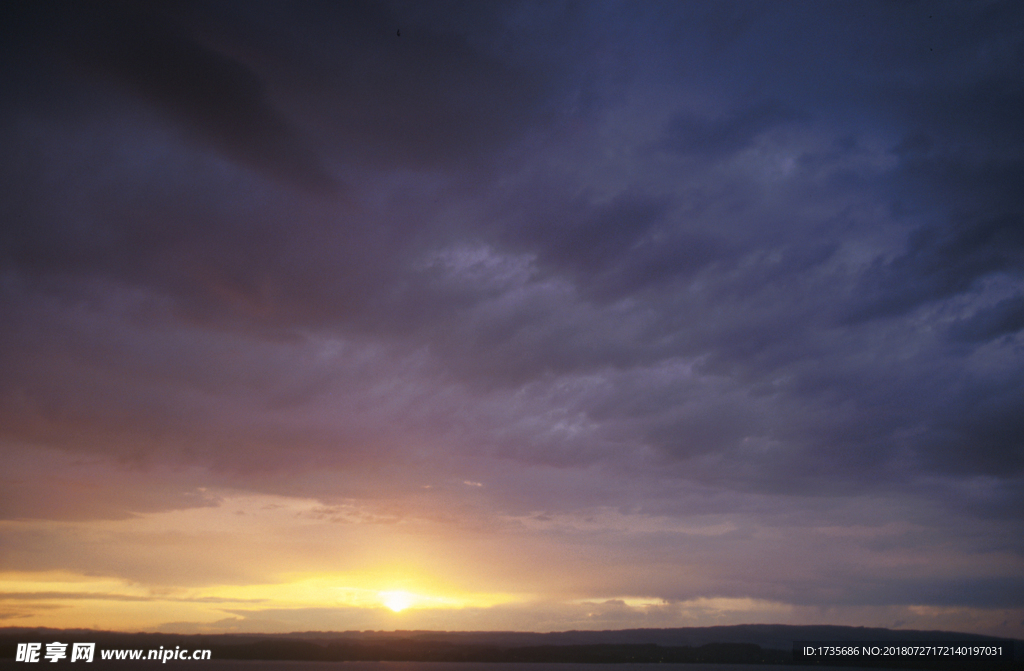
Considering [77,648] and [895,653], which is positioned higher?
[77,648]

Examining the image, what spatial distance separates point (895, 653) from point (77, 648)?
177133 mm

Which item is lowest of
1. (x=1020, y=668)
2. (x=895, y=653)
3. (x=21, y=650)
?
(x=1020, y=668)

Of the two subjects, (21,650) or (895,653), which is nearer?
(21,650)

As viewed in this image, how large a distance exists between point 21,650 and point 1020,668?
255411 millimetres

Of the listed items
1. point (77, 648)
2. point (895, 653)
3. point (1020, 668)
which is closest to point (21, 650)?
point (77, 648)

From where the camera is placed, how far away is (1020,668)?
641 feet

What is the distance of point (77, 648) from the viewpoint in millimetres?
65250

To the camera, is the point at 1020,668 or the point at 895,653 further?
the point at 1020,668

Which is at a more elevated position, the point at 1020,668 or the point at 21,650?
the point at 21,650

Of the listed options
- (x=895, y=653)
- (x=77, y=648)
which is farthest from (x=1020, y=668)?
(x=77, y=648)

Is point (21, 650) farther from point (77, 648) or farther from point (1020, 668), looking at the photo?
point (1020, 668)

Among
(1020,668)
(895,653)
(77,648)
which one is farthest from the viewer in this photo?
(1020,668)

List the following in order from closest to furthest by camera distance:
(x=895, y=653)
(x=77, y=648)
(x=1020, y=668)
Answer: (x=77, y=648) → (x=895, y=653) → (x=1020, y=668)

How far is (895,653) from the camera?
524ft
